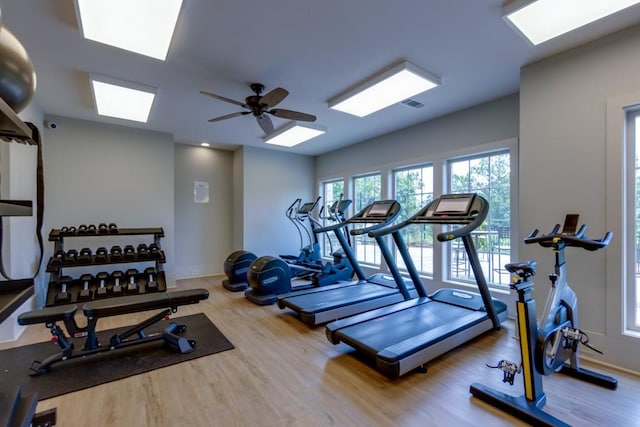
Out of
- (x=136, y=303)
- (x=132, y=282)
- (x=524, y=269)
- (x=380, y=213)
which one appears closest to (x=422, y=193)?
(x=380, y=213)

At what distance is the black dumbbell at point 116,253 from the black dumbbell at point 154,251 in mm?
402

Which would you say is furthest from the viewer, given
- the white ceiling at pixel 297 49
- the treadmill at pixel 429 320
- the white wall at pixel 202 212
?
the white wall at pixel 202 212

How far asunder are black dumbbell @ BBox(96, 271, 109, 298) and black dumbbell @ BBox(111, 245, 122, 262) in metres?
Result: 0.27

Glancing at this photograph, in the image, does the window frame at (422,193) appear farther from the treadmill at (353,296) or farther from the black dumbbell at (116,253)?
the black dumbbell at (116,253)

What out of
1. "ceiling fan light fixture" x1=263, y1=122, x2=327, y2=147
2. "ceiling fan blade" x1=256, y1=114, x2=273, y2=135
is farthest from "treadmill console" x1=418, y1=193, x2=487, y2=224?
"ceiling fan light fixture" x1=263, y1=122, x2=327, y2=147

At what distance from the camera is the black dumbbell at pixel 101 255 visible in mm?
4398

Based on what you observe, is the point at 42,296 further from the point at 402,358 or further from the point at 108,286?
the point at 402,358

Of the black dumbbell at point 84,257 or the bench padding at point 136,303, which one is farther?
the black dumbbell at point 84,257

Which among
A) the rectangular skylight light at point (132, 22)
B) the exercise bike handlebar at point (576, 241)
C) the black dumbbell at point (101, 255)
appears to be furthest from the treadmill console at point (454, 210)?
the black dumbbell at point (101, 255)

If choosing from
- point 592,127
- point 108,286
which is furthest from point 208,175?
point 592,127

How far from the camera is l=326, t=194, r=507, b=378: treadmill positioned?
2.51m

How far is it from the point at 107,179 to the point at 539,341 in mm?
5902

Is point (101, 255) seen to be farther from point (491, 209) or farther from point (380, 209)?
point (491, 209)

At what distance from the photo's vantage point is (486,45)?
2746mm
